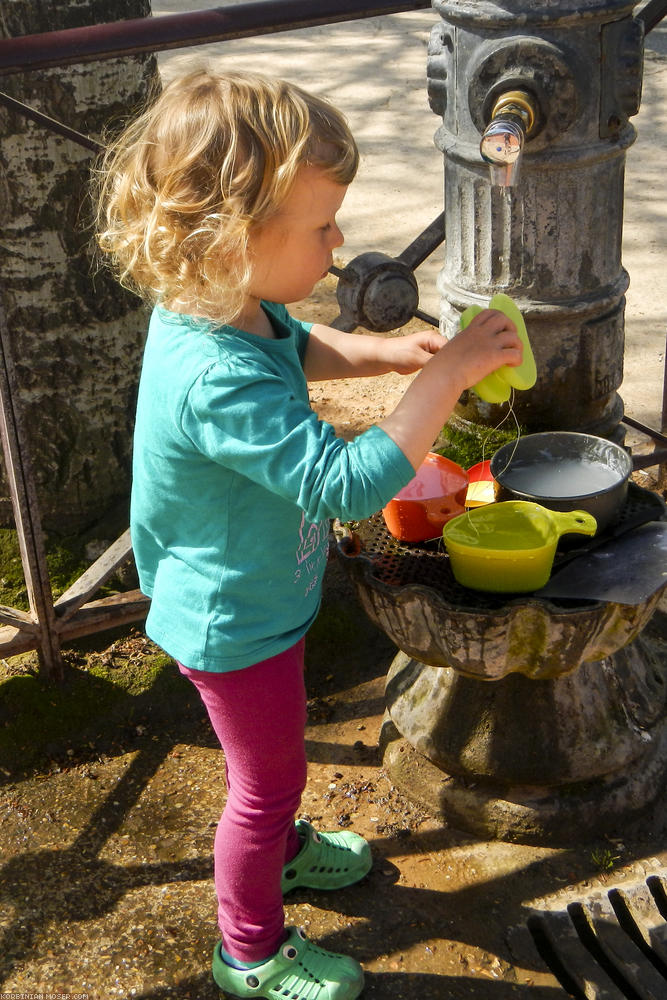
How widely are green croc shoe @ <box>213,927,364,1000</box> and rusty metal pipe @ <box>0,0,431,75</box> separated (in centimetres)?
163

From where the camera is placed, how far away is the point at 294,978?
1964 mm

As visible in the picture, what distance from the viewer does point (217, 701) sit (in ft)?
6.02

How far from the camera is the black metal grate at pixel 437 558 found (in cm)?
196

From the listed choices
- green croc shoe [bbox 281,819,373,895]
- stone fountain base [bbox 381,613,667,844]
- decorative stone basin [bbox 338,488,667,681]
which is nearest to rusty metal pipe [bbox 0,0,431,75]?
decorative stone basin [bbox 338,488,667,681]

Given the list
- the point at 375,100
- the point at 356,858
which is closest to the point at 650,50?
the point at 375,100

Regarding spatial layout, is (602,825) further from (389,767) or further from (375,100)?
(375,100)

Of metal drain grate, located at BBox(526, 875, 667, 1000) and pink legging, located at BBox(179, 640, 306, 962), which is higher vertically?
pink legging, located at BBox(179, 640, 306, 962)

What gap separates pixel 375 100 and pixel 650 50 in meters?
1.98

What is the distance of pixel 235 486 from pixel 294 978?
870 millimetres

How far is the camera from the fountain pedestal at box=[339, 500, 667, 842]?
79.5 inches

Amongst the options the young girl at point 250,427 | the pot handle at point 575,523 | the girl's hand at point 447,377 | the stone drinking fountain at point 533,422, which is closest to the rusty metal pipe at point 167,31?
the stone drinking fountain at point 533,422

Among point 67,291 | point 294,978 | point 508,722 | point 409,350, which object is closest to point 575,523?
point 409,350

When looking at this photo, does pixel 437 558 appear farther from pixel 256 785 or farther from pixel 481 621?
pixel 256 785

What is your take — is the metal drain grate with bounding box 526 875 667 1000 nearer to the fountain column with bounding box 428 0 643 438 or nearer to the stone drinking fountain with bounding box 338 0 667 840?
the stone drinking fountain with bounding box 338 0 667 840
